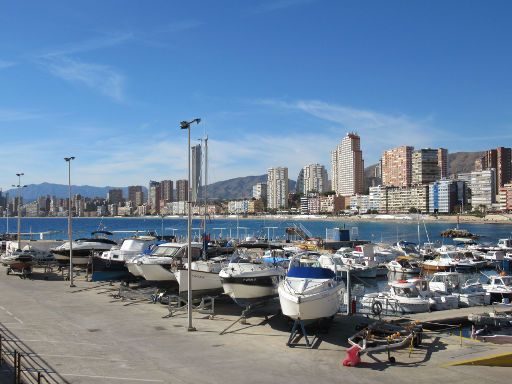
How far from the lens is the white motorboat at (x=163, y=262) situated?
25844 millimetres

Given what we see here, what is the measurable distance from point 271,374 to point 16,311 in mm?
13885

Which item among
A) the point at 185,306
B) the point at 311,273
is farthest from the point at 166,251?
the point at 311,273

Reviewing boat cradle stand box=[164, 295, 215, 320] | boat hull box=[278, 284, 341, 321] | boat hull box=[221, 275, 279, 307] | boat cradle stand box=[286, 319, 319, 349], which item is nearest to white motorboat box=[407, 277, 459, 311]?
boat hull box=[221, 275, 279, 307]

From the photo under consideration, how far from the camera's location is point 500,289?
3170 centimetres

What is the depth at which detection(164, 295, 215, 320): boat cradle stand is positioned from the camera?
71.7ft

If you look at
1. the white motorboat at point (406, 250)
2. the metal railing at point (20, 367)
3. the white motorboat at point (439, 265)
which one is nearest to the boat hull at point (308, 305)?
the metal railing at point (20, 367)

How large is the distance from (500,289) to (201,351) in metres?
23.6

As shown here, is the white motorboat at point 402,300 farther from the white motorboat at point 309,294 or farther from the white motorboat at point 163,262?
the white motorboat at point 163,262

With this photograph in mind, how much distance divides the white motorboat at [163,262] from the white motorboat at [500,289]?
64.9 ft

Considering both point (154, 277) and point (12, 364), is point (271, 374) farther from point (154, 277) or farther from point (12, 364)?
point (154, 277)

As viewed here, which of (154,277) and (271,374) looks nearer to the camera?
(271,374)

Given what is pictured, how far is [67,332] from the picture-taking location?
706 inches

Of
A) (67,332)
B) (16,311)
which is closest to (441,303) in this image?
(67,332)

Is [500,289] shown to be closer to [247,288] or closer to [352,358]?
[247,288]
